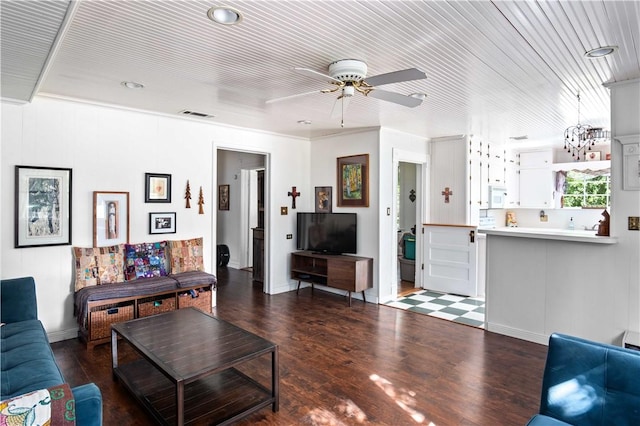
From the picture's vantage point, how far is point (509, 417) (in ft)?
8.10

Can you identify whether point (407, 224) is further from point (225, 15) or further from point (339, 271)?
point (225, 15)

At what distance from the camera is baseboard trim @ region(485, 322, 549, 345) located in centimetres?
378

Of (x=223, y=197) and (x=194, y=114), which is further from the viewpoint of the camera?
(x=223, y=197)

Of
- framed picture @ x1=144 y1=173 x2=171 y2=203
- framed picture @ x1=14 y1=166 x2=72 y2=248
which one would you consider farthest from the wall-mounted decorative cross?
framed picture @ x1=14 y1=166 x2=72 y2=248

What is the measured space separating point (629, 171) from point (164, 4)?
12.6 feet

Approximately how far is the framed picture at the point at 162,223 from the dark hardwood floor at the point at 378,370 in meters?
1.24

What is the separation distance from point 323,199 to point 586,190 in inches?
201

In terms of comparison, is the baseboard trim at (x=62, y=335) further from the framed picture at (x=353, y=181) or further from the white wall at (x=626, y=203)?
the white wall at (x=626, y=203)

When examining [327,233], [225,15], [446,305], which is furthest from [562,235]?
[225,15]

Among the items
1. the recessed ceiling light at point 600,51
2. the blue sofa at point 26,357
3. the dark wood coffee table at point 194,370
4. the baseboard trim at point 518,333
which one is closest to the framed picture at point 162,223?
the blue sofa at point 26,357

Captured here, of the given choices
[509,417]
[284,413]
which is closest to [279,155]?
[284,413]

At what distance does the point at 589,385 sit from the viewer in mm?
1752

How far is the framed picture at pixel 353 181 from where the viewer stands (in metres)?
5.43

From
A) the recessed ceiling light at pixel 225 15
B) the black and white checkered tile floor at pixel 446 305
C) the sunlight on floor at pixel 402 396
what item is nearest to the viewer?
the recessed ceiling light at pixel 225 15
